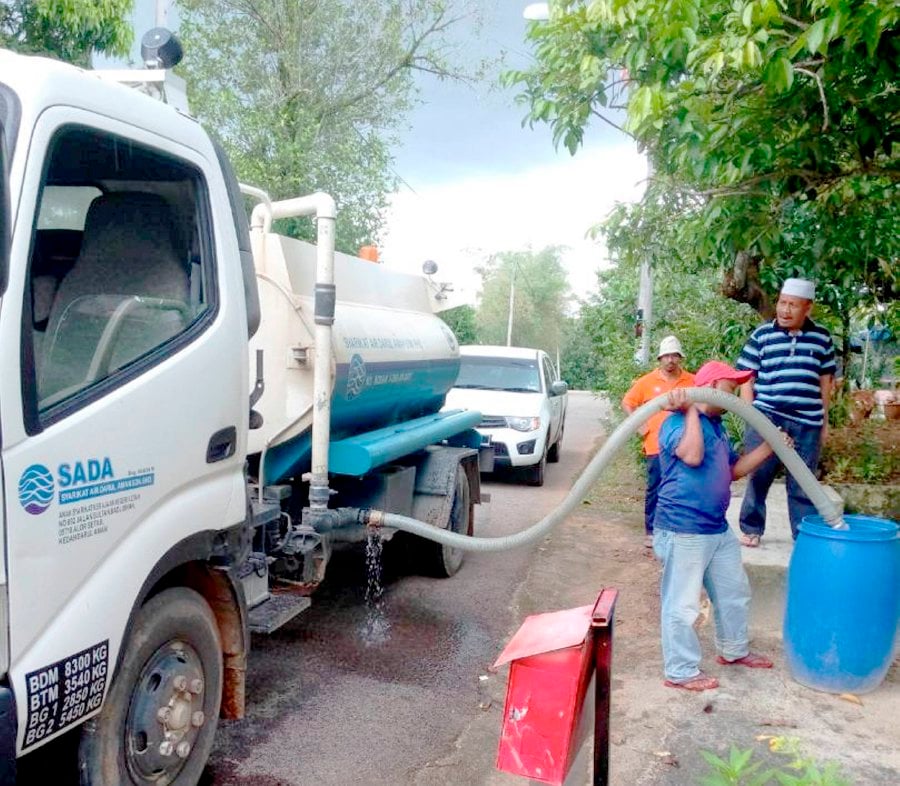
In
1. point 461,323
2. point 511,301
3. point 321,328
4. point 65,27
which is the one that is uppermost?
point 65,27

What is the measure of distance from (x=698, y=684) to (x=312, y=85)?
1543 cm

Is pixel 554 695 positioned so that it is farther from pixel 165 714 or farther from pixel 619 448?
pixel 619 448

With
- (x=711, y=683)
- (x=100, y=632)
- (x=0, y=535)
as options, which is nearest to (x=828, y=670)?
(x=711, y=683)

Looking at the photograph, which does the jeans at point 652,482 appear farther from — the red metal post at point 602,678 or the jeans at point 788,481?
the red metal post at point 602,678

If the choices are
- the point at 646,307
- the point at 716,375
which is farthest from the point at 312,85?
the point at 716,375

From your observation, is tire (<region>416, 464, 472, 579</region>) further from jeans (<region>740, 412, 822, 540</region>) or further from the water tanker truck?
the water tanker truck

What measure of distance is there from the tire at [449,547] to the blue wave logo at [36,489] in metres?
4.26

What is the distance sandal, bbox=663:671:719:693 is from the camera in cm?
454

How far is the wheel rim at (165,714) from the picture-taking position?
2.93 metres

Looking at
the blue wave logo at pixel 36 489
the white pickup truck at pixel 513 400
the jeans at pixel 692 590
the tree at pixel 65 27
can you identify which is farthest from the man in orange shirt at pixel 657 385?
the tree at pixel 65 27

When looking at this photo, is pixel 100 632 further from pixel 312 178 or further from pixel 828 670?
pixel 312 178

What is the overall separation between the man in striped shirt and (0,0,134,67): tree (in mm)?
7574

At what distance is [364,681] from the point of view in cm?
481

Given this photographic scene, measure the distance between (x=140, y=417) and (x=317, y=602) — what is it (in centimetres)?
360
